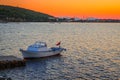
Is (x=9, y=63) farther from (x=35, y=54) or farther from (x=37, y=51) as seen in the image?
(x=37, y=51)

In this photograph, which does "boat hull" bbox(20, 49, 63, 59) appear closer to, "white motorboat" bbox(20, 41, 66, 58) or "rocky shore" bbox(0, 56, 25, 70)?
"white motorboat" bbox(20, 41, 66, 58)

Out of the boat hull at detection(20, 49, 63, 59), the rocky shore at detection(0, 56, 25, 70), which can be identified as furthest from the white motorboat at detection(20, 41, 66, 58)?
the rocky shore at detection(0, 56, 25, 70)

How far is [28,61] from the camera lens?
45.8m

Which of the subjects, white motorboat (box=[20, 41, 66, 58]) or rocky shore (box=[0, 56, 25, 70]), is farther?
white motorboat (box=[20, 41, 66, 58])

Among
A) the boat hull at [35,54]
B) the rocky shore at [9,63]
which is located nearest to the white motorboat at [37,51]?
the boat hull at [35,54]

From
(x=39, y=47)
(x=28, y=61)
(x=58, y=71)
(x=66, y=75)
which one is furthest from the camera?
(x=39, y=47)

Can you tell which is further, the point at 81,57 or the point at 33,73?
the point at 81,57

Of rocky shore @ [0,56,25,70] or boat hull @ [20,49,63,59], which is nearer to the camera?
rocky shore @ [0,56,25,70]

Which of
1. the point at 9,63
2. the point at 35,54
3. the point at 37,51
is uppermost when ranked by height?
the point at 37,51

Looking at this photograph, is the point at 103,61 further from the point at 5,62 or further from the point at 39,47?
the point at 5,62

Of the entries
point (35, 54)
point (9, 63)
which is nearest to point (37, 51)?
point (35, 54)

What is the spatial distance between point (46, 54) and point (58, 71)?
12.3 meters

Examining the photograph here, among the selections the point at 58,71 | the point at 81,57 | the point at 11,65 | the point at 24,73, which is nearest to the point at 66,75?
the point at 58,71

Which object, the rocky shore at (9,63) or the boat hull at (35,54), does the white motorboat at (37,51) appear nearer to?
the boat hull at (35,54)
